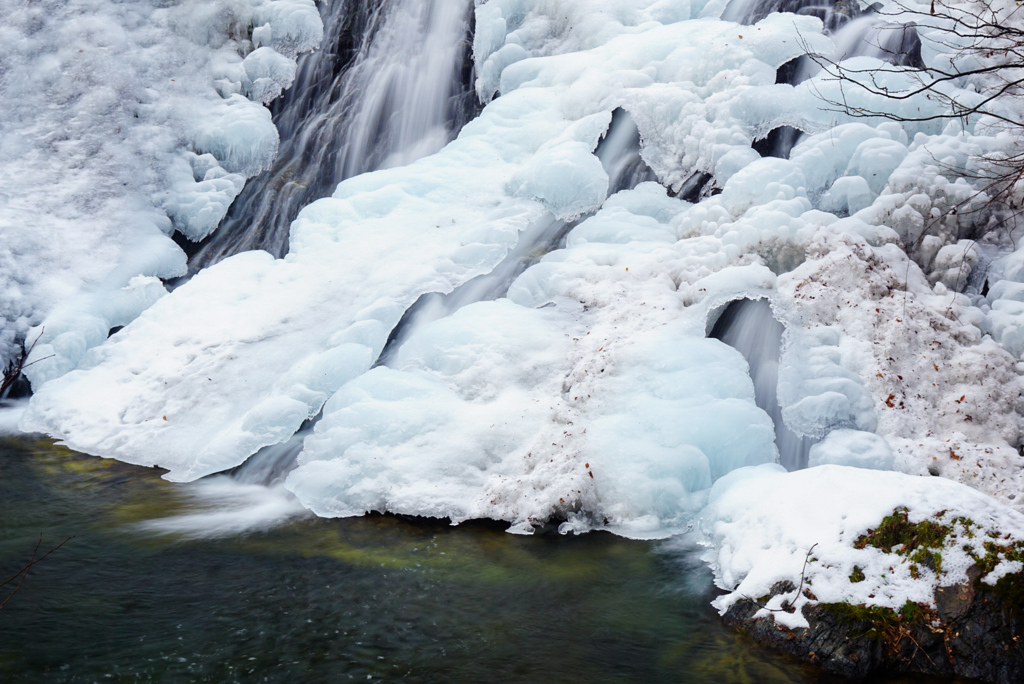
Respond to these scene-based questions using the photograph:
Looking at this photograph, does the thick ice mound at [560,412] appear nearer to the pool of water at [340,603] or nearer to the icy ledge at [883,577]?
the pool of water at [340,603]

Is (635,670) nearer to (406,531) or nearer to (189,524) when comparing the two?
(406,531)

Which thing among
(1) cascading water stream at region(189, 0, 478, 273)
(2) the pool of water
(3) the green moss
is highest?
(1) cascading water stream at region(189, 0, 478, 273)

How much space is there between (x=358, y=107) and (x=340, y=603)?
703 cm

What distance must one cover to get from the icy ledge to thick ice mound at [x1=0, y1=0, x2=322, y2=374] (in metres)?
6.78

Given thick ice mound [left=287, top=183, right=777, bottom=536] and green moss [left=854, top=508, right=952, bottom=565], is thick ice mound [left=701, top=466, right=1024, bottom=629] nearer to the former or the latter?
green moss [left=854, top=508, right=952, bottom=565]

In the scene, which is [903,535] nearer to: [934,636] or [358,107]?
[934,636]

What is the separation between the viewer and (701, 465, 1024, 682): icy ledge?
11.1 feet

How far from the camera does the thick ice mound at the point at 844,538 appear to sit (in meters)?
3.55

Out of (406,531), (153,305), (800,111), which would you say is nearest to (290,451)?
(406,531)

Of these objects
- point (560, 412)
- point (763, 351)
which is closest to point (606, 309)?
point (560, 412)

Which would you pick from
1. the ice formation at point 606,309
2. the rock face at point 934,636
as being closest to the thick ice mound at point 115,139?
the ice formation at point 606,309

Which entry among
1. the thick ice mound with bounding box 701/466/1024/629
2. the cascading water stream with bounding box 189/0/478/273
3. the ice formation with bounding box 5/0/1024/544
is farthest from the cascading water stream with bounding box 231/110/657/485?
the thick ice mound with bounding box 701/466/1024/629

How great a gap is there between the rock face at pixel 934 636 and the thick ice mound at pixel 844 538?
0.05m

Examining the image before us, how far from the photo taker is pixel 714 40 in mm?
7516
